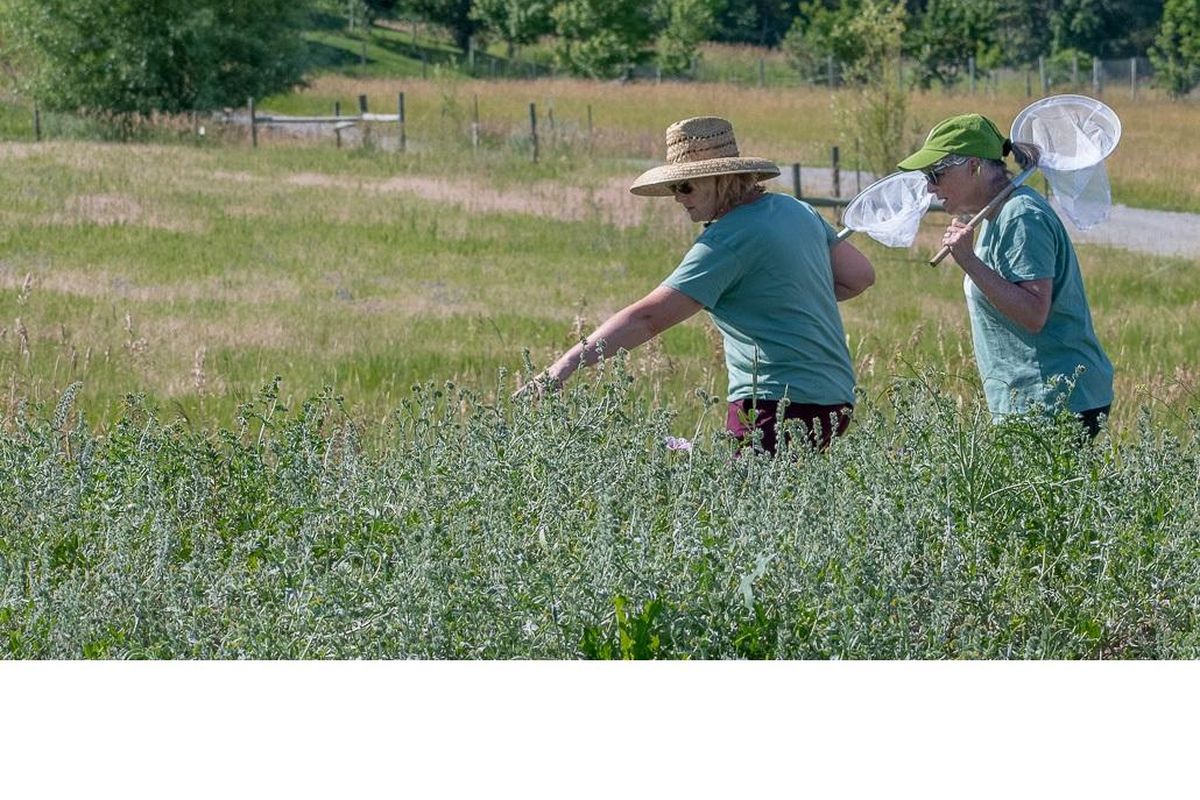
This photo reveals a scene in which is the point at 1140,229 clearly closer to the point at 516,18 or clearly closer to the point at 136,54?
the point at 136,54

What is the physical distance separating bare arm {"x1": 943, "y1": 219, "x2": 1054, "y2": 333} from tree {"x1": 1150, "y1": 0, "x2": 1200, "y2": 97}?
56.8 meters

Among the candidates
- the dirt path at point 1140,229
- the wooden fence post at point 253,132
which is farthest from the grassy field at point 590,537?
the wooden fence post at point 253,132

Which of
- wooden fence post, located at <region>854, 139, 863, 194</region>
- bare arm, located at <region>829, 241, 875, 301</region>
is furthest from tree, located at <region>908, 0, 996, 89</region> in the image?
bare arm, located at <region>829, 241, 875, 301</region>

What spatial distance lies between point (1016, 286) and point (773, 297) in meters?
0.68

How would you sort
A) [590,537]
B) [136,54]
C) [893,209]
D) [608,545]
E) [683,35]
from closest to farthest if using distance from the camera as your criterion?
1. [608,545]
2. [590,537]
3. [893,209]
4. [136,54]
5. [683,35]

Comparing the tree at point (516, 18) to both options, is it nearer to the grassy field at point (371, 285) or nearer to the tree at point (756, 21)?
the tree at point (756, 21)

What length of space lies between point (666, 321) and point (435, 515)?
0.89 m

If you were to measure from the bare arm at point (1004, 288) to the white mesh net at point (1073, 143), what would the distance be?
0.52m

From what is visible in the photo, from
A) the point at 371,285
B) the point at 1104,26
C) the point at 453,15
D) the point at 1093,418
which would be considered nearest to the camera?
the point at 1093,418

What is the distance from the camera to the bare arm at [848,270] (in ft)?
17.4

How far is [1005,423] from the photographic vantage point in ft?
14.8

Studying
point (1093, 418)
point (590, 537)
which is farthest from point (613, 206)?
point (590, 537)

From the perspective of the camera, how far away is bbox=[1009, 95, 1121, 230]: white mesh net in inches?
200

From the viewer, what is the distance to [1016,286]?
466 cm
